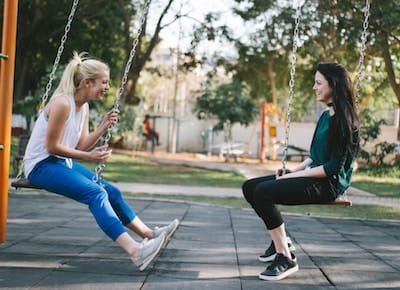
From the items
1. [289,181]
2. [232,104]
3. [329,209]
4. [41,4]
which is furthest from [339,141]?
[41,4]

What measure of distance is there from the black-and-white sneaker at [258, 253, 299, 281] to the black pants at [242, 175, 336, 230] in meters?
0.21

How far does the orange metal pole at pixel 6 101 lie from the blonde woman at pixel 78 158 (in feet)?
2.06

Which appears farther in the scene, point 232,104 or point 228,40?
point 228,40

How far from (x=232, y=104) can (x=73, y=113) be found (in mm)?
15546

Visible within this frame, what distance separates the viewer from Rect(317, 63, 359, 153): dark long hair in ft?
10.9

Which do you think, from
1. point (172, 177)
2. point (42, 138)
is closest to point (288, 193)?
point (42, 138)

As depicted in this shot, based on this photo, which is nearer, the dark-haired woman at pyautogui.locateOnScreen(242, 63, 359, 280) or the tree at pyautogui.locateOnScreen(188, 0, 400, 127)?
the dark-haired woman at pyautogui.locateOnScreen(242, 63, 359, 280)

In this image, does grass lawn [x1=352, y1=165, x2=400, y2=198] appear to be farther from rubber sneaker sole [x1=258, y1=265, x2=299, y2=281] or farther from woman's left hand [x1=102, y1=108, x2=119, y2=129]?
woman's left hand [x1=102, y1=108, x2=119, y2=129]

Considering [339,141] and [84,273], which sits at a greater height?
[339,141]

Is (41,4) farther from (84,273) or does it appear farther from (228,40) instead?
(84,273)

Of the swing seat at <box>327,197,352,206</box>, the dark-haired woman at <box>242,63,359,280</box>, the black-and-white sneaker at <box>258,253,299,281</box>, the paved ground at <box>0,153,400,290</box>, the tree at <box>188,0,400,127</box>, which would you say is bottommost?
the paved ground at <box>0,153,400,290</box>

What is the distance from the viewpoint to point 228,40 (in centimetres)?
2008

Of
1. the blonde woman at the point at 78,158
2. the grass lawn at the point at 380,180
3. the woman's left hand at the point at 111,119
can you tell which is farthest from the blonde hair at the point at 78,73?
the grass lawn at the point at 380,180

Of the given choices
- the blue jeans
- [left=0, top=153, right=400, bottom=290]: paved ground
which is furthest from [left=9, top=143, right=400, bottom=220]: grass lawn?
the blue jeans
